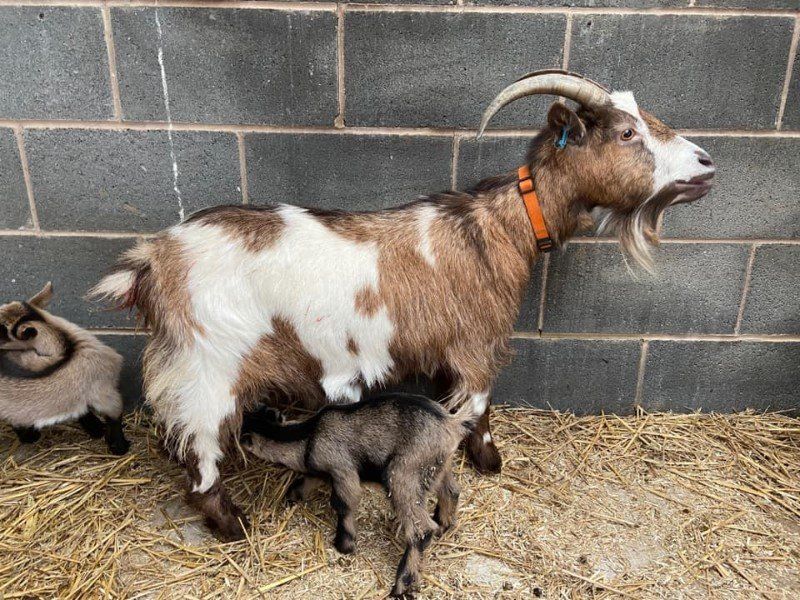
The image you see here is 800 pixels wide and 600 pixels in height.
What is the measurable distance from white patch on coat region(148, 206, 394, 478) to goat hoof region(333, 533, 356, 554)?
541 mm

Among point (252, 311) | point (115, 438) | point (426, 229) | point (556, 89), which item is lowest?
point (115, 438)

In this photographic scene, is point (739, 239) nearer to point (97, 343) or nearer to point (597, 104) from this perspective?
point (597, 104)

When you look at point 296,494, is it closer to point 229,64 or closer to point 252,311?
point 252,311

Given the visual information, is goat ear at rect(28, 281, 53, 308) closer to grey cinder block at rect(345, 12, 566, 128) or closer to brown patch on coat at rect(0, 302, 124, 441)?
brown patch on coat at rect(0, 302, 124, 441)

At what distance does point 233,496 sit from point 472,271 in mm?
1369

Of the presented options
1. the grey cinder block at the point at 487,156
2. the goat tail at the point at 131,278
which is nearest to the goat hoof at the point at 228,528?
the goat tail at the point at 131,278

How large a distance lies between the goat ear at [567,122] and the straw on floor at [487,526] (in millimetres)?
1452

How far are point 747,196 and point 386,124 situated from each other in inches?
65.4

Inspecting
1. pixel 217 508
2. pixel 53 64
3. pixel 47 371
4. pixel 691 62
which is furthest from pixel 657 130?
pixel 47 371

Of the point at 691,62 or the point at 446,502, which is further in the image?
the point at 691,62

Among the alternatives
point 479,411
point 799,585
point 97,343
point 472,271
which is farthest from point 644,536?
point 97,343

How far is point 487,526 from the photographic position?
2.50 metres

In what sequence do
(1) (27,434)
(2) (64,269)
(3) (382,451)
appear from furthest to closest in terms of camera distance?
(2) (64,269) < (1) (27,434) < (3) (382,451)

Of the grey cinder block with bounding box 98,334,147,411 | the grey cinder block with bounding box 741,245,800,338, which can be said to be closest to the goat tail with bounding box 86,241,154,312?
the grey cinder block with bounding box 98,334,147,411
